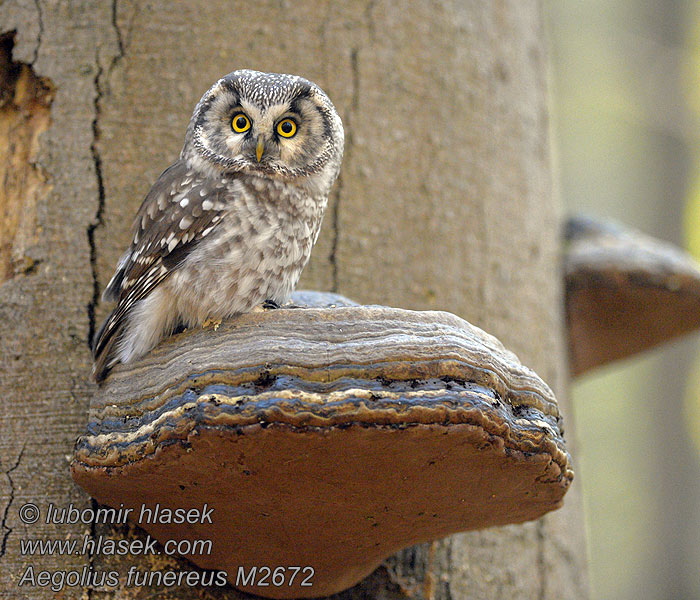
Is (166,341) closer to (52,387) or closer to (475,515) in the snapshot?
(52,387)

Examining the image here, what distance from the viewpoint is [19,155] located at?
2.62 metres

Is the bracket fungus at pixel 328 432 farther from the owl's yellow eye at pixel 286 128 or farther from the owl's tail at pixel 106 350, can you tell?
the owl's yellow eye at pixel 286 128

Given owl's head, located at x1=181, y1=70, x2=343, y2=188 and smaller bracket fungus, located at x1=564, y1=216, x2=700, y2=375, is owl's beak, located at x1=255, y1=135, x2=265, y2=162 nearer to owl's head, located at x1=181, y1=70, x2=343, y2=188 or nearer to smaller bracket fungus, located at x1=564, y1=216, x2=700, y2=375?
owl's head, located at x1=181, y1=70, x2=343, y2=188

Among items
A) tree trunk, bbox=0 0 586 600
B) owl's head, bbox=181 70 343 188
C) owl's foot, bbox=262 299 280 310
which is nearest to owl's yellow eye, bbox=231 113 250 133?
owl's head, bbox=181 70 343 188

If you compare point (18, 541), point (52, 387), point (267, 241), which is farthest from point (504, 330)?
point (18, 541)

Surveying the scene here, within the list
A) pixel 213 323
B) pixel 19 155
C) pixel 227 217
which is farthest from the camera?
pixel 19 155

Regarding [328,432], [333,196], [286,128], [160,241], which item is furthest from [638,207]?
[328,432]

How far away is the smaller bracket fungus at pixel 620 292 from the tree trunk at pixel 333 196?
0.24 metres

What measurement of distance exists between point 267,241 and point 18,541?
3.44 ft

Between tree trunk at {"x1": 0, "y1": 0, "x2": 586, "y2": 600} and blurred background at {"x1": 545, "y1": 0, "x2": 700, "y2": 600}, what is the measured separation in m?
4.40

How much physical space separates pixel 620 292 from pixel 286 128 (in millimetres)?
1684

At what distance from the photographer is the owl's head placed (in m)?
2.32

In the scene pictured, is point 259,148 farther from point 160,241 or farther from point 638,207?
point 638,207

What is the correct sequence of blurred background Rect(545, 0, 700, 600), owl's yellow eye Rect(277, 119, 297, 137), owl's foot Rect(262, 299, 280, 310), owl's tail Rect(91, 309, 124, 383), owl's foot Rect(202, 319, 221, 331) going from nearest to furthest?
owl's foot Rect(202, 319, 221, 331)
owl's tail Rect(91, 309, 124, 383)
owl's foot Rect(262, 299, 280, 310)
owl's yellow eye Rect(277, 119, 297, 137)
blurred background Rect(545, 0, 700, 600)
